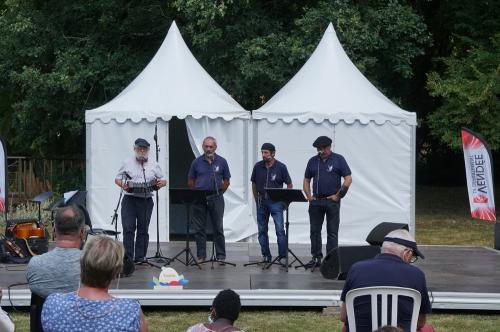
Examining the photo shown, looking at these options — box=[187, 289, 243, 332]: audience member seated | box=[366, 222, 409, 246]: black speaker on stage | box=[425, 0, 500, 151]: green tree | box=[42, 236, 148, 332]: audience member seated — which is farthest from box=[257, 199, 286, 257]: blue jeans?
box=[425, 0, 500, 151]: green tree

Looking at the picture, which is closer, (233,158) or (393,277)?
(393,277)

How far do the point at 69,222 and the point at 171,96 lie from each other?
9506 millimetres

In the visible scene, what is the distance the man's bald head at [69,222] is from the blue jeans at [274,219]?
6.20m

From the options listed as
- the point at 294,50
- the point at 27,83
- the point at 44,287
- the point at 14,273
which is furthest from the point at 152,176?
the point at 27,83

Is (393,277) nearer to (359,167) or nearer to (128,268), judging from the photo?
(128,268)

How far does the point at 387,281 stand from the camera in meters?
5.52

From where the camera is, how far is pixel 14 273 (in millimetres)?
10578

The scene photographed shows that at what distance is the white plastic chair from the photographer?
5.51 metres

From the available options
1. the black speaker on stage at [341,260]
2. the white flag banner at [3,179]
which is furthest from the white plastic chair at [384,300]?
the white flag banner at [3,179]

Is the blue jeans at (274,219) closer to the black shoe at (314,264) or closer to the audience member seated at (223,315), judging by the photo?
the black shoe at (314,264)

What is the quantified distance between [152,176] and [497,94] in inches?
427

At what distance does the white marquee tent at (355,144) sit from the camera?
561 inches

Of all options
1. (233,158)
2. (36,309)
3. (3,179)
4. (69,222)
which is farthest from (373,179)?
(69,222)

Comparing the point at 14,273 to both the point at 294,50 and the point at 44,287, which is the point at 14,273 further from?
the point at 294,50
